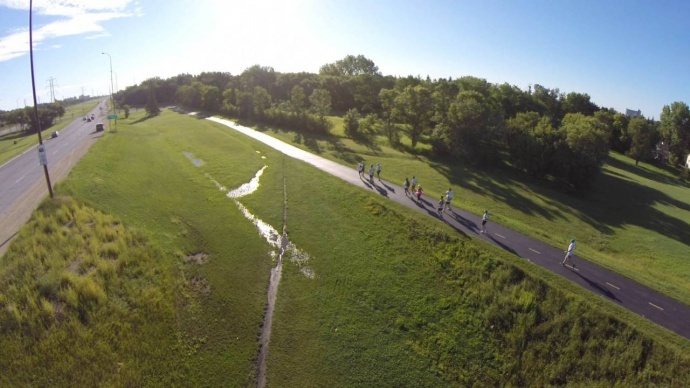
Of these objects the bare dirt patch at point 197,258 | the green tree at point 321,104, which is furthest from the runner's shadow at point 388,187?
the green tree at point 321,104

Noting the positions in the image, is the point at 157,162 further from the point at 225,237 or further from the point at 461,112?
the point at 461,112

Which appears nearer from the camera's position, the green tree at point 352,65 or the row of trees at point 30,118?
the row of trees at point 30,118

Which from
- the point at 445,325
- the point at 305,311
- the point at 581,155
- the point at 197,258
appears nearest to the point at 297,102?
the point at 581,155

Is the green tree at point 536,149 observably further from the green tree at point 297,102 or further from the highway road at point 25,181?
the highway road at point 25,181

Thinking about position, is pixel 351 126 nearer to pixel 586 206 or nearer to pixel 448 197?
pixel 448 197

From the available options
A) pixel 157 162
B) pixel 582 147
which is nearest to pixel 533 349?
pixel 582 147
